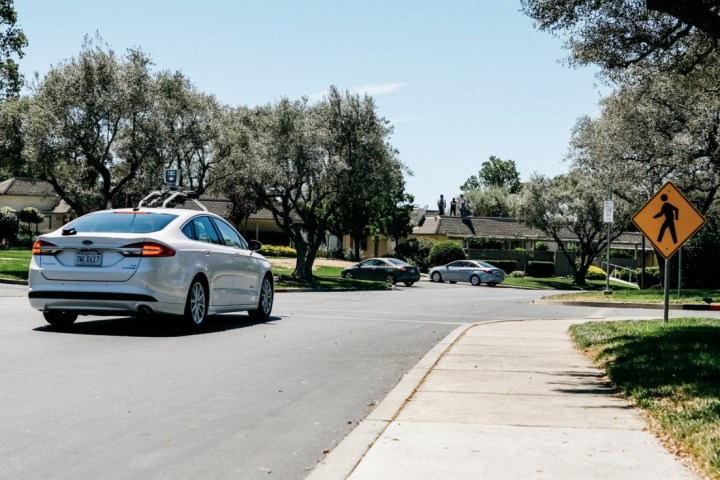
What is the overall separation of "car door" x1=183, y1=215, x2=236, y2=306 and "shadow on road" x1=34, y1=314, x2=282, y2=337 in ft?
1.62

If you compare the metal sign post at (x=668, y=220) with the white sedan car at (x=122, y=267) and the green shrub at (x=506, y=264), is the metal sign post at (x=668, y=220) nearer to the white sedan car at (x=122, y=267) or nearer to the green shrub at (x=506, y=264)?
the white sedan car at (x=122, y=267)

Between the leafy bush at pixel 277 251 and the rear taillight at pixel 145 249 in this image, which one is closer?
the rear taillight at pixel 145 249

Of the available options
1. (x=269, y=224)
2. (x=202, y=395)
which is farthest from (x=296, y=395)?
(x=269, y=224)

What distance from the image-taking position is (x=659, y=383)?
7.89m

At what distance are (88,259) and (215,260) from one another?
1902 mm

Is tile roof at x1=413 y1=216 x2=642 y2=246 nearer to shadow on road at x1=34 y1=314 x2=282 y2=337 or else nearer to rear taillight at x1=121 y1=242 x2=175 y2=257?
shadow on road at x1=34 y1=314 x2=282 y2=337

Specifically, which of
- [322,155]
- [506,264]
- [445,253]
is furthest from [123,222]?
[506,264]

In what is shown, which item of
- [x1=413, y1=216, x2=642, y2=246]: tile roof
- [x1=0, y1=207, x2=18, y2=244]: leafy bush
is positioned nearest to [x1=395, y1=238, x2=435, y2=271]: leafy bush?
[x1=413, y1=216, x2=642, y2=246]: tile roof

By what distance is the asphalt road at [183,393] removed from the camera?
5094 mm

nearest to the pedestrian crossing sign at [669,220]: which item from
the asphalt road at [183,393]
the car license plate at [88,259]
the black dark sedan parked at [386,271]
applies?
→ the asphalt road at [183,393]

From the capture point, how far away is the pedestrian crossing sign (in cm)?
1414

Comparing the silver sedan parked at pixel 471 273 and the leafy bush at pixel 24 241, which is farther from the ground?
the leafy bush at pixel 24 241

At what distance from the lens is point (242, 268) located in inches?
518

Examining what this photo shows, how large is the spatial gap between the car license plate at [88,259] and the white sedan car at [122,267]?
0.01 meters
